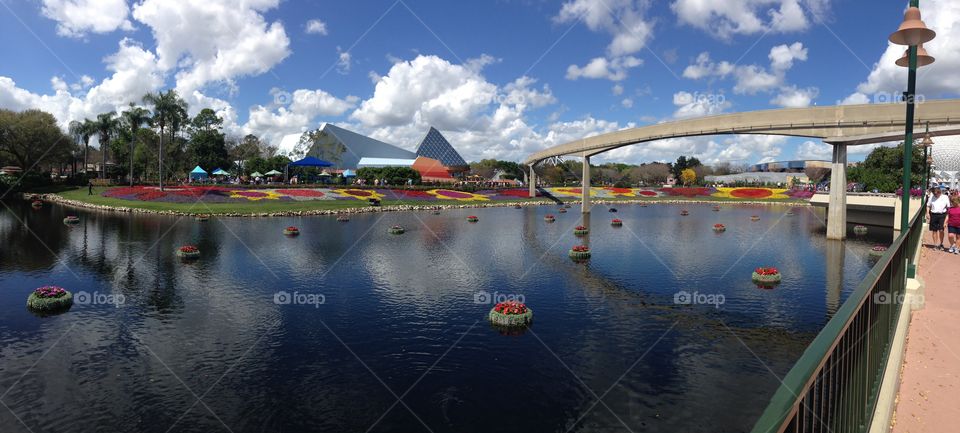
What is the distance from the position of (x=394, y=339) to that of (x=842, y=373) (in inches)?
471

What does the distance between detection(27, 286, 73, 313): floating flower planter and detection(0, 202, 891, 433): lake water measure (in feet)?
1.30

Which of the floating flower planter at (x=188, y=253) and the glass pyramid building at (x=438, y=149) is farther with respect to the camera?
the glass pyramid building at (x=438, y=149)

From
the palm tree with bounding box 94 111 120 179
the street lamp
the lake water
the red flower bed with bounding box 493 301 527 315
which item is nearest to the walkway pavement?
the street lamp

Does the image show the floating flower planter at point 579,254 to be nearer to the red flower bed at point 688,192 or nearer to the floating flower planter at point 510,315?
the floating flower planter at point 510,315

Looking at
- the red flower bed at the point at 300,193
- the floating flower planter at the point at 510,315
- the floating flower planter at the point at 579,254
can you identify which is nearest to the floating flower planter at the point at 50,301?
the floating flower planter at the point at 510,315

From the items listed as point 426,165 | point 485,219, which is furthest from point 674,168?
point 485,219

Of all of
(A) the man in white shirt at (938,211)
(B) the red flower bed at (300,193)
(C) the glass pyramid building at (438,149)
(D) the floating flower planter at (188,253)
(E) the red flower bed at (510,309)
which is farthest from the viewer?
(C) the glass pyramid building at (438,149)

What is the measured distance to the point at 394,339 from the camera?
15.0 metres

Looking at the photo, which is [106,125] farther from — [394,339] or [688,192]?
[688,192]

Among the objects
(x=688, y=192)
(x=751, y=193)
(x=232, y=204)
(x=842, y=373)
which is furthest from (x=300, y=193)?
(x=751, y=193)

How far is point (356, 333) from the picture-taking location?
1554cm

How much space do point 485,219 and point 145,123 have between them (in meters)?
54.1

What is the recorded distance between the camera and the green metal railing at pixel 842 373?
3.08 m

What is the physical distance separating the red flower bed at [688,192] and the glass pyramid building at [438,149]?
74499mm
